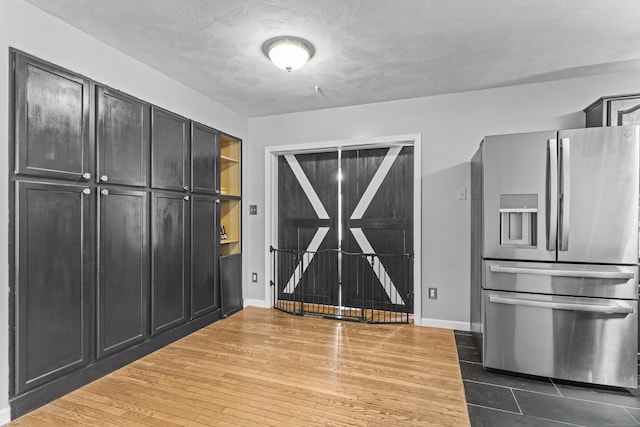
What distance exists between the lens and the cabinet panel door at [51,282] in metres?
1.96

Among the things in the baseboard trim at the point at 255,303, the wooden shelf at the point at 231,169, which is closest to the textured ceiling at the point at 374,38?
the wooden shelf at the point at 231,169

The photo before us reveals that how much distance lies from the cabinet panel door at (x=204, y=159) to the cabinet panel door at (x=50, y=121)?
110 cm

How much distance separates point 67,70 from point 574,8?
3.21m

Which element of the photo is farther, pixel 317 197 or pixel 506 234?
pixel 317 197

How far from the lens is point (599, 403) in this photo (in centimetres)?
216

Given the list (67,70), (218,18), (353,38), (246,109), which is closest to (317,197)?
(246,109)

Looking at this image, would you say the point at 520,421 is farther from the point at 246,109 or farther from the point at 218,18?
the point at 246,109

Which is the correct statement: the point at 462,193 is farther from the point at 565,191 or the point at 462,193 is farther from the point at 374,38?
the point at 374,38

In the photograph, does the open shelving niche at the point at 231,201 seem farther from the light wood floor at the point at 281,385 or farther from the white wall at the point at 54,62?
the light wood floor at the point at 281,385

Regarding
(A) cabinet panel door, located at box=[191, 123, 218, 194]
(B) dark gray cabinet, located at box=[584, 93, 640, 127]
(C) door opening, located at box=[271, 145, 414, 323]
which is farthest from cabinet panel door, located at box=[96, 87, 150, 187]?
(B) dark gray cabinet, located at box=[584, 93, 640, 127]

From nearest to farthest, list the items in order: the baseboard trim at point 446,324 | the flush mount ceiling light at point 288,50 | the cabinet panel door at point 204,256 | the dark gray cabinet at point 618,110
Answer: the flush mount ceiling light at point 288,50
the dark gray cabinet at point 618,110
the cabinet panel door at point 204,256
the baseboard trim at point 446,324

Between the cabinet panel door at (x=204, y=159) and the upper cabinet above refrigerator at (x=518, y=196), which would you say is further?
the cabinet panel door at (x=204, y=159)

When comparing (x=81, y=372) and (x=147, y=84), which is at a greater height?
(x=147, y=84)

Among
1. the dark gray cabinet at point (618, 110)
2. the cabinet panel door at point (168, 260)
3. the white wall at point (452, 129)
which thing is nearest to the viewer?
the dark gray cabinet at point (618, 110)
